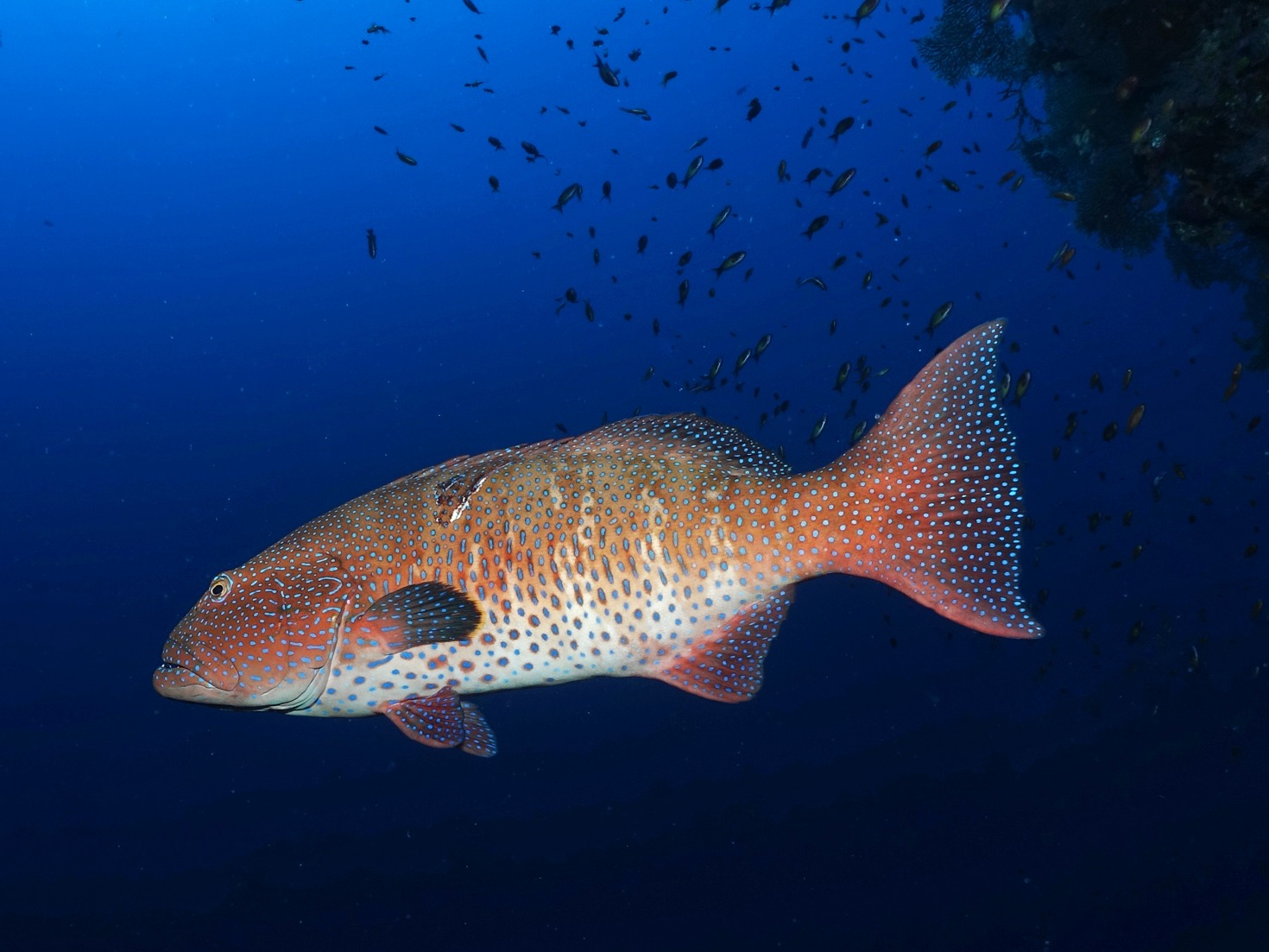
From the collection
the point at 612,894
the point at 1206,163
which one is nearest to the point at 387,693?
the point at 1206,163

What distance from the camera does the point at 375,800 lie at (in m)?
16.4

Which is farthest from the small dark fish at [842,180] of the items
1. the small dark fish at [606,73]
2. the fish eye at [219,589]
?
the fish eye at [219,589]

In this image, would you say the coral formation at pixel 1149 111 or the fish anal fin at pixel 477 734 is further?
the coral formation at pixel 1149 111

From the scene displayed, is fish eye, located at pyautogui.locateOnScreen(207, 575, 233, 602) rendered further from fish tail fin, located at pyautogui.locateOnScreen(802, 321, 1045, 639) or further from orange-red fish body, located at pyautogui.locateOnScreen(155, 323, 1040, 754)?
fish tail fin, located at pyautogui.locateOnScreen(802, 321, 1045, 639)

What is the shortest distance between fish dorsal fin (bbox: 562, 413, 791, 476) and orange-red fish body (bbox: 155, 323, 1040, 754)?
1 cm

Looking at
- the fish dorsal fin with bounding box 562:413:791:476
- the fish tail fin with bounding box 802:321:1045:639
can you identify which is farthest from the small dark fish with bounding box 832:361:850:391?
the fish tail fin with bounding box 802:321:1045:639

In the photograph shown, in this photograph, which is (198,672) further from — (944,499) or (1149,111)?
(1149,111)

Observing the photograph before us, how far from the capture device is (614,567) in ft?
10.9

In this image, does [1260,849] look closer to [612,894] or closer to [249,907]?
[612,894]

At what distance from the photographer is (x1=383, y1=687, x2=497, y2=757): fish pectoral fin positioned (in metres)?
3.43

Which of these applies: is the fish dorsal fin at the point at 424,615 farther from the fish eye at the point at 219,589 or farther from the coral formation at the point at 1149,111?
the coral formation at the point at 1149,111

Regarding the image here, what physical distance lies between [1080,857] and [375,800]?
48.4ft

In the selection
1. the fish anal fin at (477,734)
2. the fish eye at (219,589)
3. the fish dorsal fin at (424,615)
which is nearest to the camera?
the fish dorsal fin at (424,615)

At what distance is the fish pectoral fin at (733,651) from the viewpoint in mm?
3303
